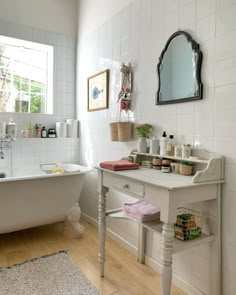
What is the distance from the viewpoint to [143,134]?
2.09m

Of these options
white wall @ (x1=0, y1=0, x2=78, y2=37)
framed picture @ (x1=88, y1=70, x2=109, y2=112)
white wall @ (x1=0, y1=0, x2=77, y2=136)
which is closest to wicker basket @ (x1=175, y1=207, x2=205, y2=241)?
framed picture @ (x1=88, y1=70, x2=109, y2=112)

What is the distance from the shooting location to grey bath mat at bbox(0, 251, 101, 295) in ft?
5.85

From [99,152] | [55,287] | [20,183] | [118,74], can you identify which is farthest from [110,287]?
[118,74]

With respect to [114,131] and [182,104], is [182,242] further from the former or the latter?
[114,131]

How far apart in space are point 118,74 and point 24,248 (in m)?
1.93

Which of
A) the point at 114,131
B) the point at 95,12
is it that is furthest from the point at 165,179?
the point at 95,12

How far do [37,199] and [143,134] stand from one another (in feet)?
3.98

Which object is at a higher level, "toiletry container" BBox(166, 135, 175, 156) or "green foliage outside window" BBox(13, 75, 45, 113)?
Answer: "green foliage outside window" BBox(13, 75, 45, 113)

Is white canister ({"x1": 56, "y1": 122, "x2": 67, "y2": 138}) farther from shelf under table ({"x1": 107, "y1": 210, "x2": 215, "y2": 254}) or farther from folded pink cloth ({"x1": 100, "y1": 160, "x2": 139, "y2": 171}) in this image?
shelf under table ({"x1": 107, "y1": 210, "x2": 215, "y2": 254})

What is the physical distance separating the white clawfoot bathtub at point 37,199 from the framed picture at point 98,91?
80cm

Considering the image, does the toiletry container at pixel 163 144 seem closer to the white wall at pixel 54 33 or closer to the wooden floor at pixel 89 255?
the wooden floor at pixel 89 255

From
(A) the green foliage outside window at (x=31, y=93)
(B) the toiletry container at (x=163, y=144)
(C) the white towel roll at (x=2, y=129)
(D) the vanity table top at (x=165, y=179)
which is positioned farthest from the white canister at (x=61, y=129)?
(B) the toiletry container at (x=163, y=144)

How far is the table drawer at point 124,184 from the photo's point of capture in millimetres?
1574

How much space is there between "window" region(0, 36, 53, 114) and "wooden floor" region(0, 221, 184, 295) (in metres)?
1.56
